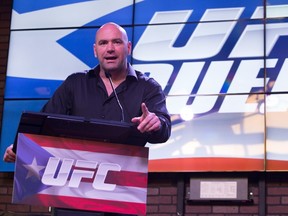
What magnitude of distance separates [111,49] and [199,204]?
3170mm

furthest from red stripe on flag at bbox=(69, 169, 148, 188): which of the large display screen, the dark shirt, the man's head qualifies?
the large display screen

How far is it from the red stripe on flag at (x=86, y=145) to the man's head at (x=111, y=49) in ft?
1.25

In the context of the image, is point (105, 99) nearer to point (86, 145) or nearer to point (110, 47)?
point (110, 47)

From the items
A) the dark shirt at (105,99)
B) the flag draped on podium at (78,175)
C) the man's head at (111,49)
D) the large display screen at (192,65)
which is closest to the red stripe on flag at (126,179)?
the flag draped on podium at (78,175)

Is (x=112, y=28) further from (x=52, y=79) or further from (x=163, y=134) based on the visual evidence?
(x=52, y=79)

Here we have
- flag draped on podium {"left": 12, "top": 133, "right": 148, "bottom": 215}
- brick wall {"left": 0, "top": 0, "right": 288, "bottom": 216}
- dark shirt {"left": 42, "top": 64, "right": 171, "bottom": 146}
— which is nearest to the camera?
flag draped on podium {"left": 12, "top": 133, "right": 148, "bottom": 215}

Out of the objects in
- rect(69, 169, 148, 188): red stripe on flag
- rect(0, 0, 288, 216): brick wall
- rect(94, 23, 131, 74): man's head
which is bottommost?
rect(69, 169, 148, 188): red stripe on flag

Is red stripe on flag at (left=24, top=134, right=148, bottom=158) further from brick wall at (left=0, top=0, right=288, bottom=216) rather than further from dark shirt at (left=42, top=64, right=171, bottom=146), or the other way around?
brick wall at (left=0, top=0, right=288, bottom=216)

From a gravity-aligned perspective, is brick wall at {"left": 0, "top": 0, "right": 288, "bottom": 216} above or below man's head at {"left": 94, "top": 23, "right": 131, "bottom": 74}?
below

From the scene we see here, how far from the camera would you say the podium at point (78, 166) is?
216 centimetres

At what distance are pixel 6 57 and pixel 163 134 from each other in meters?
4.09

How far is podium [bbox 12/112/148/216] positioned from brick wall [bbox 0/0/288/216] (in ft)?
10.4

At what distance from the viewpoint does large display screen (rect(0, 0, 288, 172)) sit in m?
5.35

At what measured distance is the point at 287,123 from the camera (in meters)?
5.27
